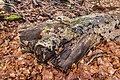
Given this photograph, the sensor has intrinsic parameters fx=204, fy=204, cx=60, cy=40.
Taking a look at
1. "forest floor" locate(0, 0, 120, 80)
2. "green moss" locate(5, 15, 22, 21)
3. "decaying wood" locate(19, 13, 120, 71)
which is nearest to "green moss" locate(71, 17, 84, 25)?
"decaying wood" locate(19, 13, 120, 71)

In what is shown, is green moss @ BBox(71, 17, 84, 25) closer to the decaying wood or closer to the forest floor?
the decaying wood

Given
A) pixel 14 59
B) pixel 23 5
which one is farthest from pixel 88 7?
pixel 14 59

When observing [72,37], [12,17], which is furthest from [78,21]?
[12,17]

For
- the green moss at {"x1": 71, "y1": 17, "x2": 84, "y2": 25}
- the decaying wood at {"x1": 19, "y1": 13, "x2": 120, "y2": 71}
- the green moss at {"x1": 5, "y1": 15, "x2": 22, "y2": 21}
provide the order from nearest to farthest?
the decaying wood at {"x1": 19, "y1": 13, "x2": 120, "y2": 71}, the green moss at {"x1": 71, "y1": 17, "x2": 84, "y2": 25}, the green moss at {"x1": 5, "y1": 15, "x2": 22, "y2": 21}

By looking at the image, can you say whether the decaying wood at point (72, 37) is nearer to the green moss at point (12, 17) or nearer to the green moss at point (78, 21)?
the green moss at point (78, 21)

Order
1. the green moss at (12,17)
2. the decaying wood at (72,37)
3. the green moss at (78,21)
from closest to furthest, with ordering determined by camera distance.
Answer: the decaying wood at (72,37) → the green moss at (78,21) → the green moss at (12,17)

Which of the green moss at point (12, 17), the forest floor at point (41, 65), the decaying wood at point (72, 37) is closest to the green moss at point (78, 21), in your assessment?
the decaying wood at point (72, 37)

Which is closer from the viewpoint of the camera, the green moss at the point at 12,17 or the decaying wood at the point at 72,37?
the decaying wood at the point at 72,37

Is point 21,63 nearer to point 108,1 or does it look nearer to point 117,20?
point 117,20
